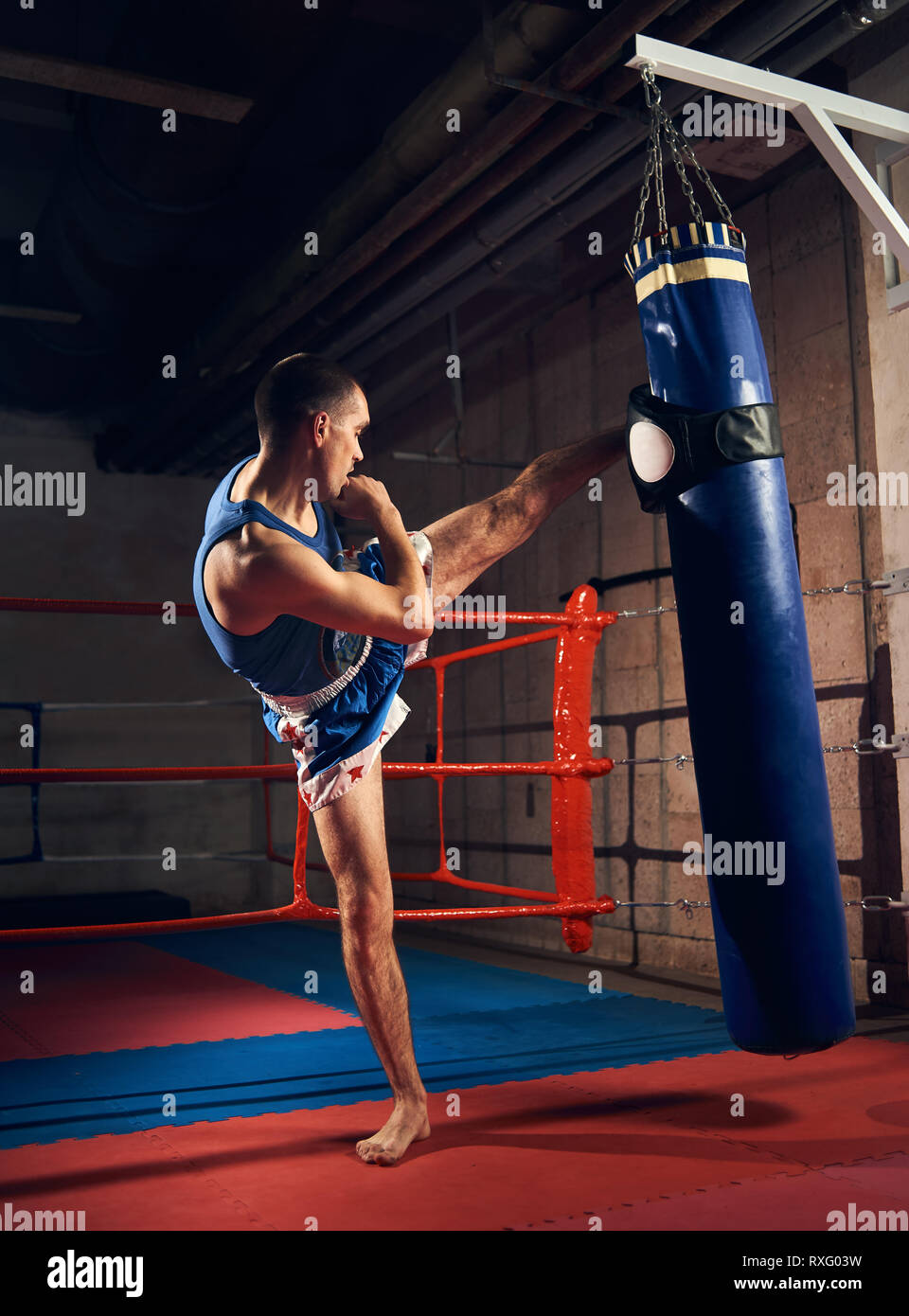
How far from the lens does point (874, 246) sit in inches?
130

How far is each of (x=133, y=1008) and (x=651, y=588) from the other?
2.88m

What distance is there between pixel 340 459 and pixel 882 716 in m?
2.57

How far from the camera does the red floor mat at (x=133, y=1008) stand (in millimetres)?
3561

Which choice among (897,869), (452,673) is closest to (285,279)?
(452,673)

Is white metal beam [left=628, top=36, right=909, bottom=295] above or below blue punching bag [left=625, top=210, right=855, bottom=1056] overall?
above

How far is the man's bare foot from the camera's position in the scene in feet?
6.96

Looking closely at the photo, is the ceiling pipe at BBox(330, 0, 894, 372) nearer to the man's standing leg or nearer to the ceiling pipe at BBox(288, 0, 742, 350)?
the ceiling pipe at BBox(288, 0, 742, 350)

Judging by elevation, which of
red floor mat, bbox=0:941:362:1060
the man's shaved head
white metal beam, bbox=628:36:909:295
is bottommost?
red floor mat, bbox=0:941:362:1060

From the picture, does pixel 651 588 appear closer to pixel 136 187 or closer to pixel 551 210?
pixel 551 210

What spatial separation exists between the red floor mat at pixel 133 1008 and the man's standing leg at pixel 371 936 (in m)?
1.44

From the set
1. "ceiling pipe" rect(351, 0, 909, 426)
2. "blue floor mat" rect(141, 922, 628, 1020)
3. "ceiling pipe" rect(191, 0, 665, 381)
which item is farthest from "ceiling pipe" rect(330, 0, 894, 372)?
"blue floor mat" rect(141, 922, 628, 1020)

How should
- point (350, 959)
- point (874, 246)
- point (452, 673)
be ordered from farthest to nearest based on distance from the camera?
1. point (452, 673)
2. point (874, 246)
3. point (350, 959)

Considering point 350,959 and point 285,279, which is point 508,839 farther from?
point 350,959

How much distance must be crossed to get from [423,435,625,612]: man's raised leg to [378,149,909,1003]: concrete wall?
2.13 feet
